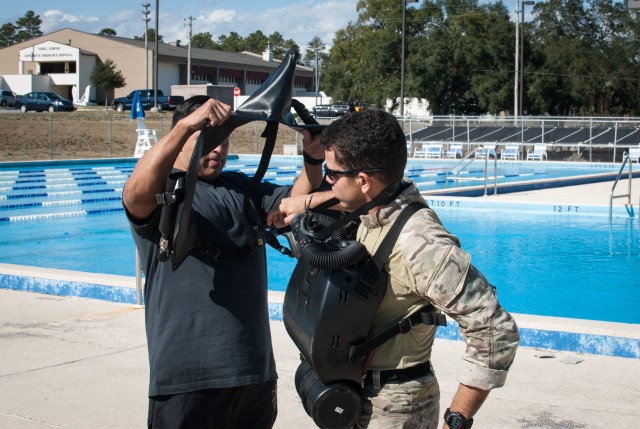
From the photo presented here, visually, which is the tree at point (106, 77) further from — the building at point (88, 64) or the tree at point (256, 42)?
the tree at point (256, 42)

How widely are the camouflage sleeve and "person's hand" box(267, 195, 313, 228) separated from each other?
0.72m

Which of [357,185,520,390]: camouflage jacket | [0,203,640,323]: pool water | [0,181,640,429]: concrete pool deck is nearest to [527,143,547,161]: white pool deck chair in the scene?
[0,203,640,323]: pool water

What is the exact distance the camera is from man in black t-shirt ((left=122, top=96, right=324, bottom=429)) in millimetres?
2842

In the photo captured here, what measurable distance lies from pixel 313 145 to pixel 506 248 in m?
10.5

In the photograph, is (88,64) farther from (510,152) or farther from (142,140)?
(510,152)

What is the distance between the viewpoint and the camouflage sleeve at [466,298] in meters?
2.29

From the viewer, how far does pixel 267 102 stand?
9.20ft

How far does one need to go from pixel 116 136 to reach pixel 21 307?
30416 mm

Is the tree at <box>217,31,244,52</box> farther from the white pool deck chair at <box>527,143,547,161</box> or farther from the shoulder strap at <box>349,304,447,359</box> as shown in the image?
the shoulder strap at <box>349,304,447,359</box>

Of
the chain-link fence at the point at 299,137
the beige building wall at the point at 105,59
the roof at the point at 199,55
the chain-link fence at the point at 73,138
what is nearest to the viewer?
the chain-link fence at the point at 73,138

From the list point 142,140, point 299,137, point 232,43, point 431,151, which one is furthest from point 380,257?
point 232,43

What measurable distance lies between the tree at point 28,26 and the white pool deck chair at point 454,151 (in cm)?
12794

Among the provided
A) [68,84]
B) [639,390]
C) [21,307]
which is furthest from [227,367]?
[68,84]

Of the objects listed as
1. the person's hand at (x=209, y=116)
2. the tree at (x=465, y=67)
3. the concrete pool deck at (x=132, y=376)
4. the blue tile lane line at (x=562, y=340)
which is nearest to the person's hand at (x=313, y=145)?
the person's hand at (x=209, y=116)
